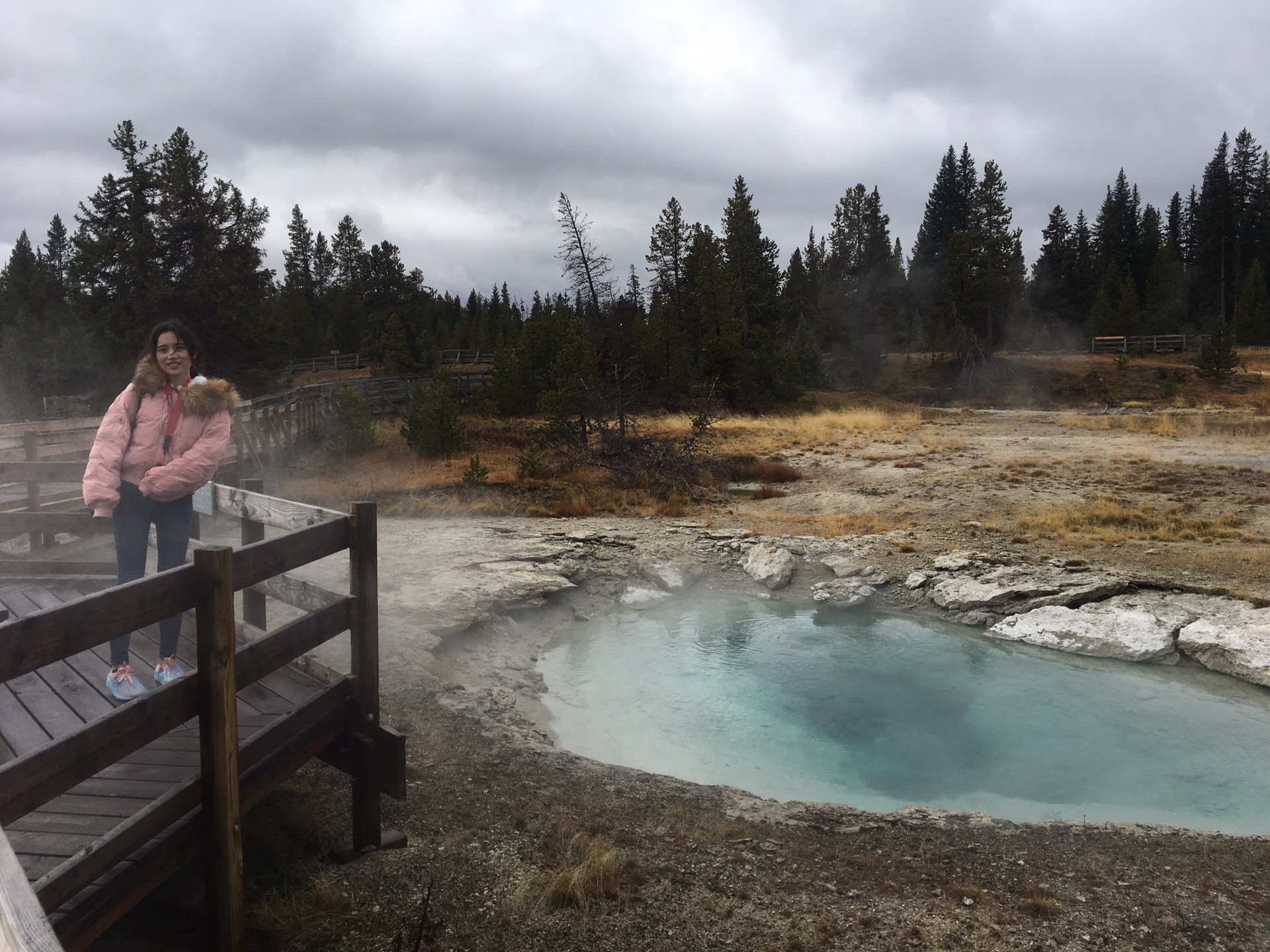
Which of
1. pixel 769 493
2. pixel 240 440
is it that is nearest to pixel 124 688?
pixel 240 440

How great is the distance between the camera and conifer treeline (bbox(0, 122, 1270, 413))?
1101 inches

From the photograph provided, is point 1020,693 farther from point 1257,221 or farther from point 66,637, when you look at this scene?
point 1257,221

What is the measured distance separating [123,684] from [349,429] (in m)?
15.6

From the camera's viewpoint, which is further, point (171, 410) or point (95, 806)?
point (171, 410)

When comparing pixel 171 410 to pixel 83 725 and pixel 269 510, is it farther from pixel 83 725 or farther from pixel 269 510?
pixel 83 725

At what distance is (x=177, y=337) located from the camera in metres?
4.34

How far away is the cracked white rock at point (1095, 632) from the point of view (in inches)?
340

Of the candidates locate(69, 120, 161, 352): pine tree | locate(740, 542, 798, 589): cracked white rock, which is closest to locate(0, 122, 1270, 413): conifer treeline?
locate(69, 120, 161, 352): pine tree

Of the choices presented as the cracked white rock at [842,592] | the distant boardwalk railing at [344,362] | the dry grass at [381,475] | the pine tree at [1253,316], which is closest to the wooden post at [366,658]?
the cracked white rock at [842,592]

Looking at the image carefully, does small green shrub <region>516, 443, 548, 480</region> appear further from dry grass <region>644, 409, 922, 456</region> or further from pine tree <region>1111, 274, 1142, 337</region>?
pine tree <region>1111, 274, 1142, 337</region>

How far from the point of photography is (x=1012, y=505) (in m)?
15.1

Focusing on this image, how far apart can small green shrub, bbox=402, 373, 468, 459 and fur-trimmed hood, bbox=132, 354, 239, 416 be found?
15.0 m

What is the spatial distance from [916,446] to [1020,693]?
17.4 meters

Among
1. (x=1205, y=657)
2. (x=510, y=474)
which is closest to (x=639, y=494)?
(x=510, y=474)
